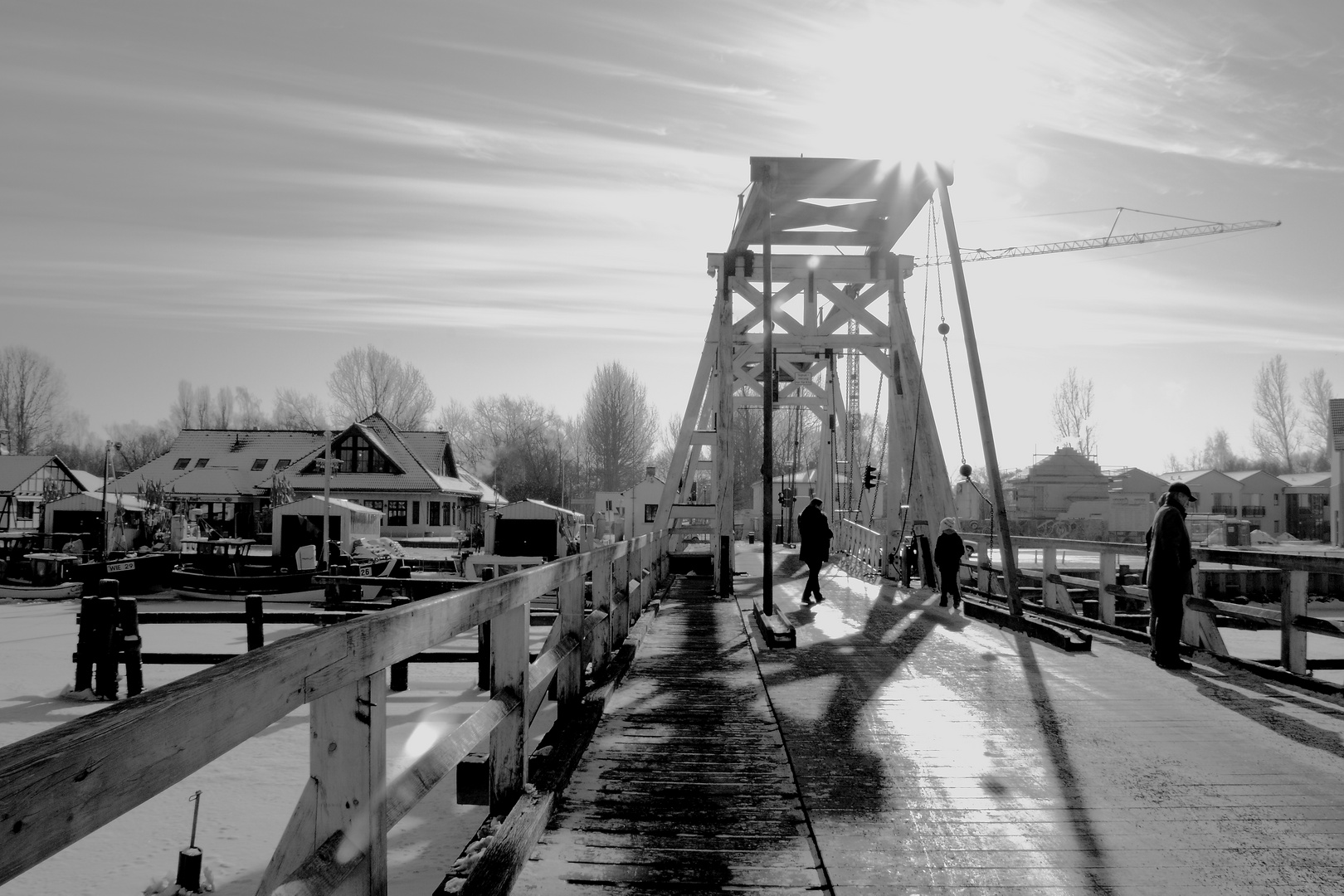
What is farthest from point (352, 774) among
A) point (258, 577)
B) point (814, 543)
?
point (258, 577)

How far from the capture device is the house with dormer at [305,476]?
52469 millimetres

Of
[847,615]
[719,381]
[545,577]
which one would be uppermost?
[719,381]

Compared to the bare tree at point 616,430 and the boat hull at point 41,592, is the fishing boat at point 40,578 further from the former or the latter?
the bare tree at point 616,430

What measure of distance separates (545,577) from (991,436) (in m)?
7.32

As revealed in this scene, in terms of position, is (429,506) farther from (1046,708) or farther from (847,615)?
(1046,708)

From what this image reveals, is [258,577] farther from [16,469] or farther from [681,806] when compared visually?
[16,469]

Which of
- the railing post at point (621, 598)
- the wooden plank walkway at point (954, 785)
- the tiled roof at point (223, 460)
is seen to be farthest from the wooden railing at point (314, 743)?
the tiled roof at point (223, 460)

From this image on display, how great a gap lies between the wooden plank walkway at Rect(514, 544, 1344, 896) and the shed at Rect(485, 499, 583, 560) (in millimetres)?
29004

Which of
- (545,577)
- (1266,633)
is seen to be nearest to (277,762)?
(545,577)

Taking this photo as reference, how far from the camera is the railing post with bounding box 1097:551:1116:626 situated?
37.9 ft

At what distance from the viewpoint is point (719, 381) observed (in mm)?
16047

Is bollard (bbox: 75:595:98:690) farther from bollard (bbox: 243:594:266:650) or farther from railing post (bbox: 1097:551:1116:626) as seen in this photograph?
railing post (bbox: 1097:551:1116:626)

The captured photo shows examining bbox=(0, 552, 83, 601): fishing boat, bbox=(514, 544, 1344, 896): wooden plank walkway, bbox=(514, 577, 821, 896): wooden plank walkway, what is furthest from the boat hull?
bbox=(514, 577, 821, 896): wooden plank walkway

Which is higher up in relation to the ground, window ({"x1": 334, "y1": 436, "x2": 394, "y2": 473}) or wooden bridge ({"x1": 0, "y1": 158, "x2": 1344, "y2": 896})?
window ({"x1": 334, "y1": 436, "x2": 394, "y2": 473})
